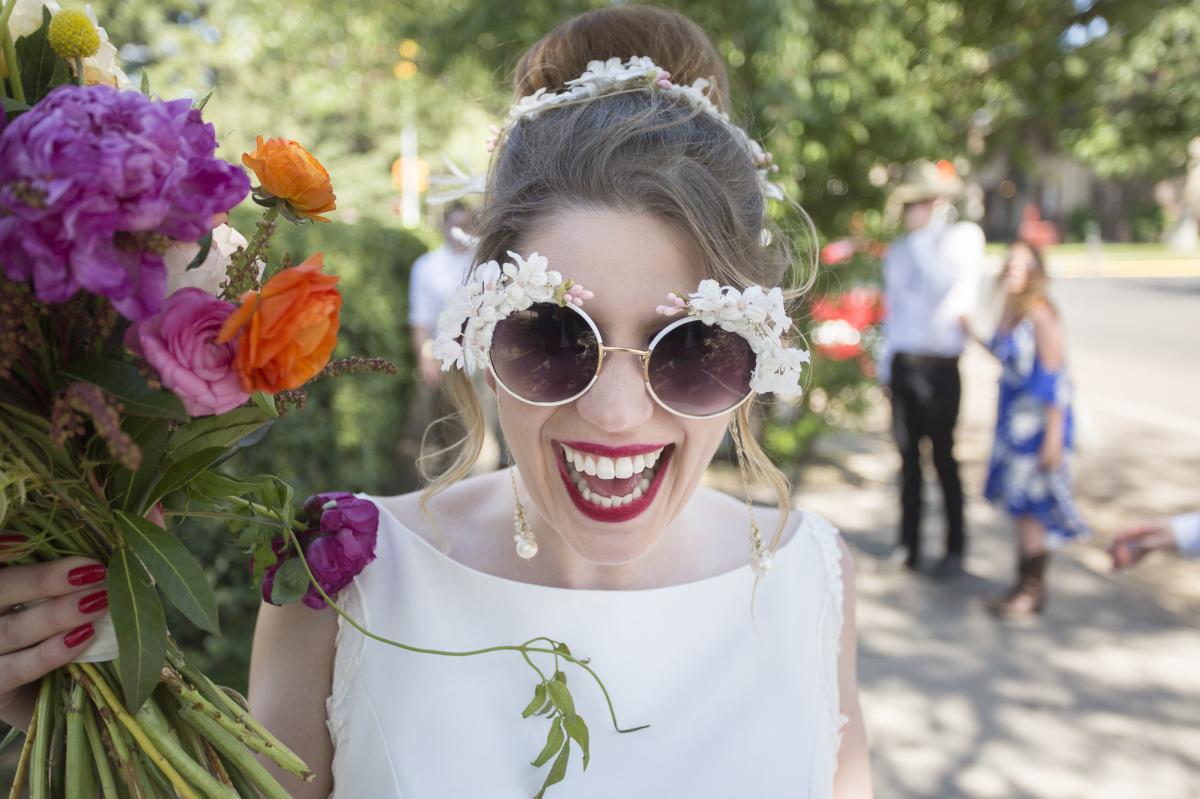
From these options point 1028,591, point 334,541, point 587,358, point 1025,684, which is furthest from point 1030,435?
→ point 334,541

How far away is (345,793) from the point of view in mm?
1510

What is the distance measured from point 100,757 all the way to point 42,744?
64 mm

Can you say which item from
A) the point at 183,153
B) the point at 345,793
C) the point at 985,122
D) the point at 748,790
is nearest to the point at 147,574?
the point at 183,153

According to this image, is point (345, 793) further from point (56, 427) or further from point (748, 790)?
point (56, 427)

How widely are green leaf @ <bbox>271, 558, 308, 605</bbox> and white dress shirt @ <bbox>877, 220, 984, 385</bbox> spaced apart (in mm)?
4762

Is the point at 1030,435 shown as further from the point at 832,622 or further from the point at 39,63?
the point at 39,63

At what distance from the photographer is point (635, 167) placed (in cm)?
159

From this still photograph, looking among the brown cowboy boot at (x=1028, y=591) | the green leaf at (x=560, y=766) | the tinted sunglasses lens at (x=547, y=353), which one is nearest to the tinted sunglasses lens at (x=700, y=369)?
the tinted sunglasses lens at (x=547, y=353)

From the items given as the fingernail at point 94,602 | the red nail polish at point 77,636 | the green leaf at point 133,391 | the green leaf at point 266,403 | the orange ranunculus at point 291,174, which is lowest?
the red nail polish at point 77,636

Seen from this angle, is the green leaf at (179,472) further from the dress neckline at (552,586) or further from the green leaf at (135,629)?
the dress neckline at (552,586)

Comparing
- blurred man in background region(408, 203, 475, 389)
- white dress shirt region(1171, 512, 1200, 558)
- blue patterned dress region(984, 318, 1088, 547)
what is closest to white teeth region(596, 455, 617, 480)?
white dress shirt region(1171, 512, 1200, 558)

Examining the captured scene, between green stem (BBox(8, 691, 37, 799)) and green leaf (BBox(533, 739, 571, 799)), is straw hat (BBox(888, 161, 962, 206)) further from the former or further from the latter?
green stem (BBox(8, 691, 37, 799))

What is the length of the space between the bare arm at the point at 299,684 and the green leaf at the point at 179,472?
1.82 feet

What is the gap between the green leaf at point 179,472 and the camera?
3.41 ft
